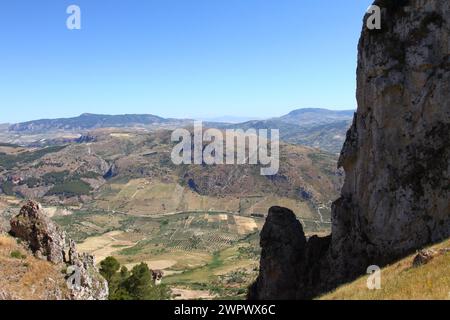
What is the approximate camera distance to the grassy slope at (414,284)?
933 inches

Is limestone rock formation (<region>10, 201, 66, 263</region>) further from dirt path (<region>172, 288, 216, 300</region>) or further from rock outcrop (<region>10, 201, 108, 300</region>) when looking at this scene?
dirt path (<region>172, 288, 216, 300</region>)

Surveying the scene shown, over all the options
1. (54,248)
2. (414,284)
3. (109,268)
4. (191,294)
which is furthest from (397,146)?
(191,294)

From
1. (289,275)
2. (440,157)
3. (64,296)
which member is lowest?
(289,275)

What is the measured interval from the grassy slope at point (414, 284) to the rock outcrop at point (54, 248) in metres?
22.7

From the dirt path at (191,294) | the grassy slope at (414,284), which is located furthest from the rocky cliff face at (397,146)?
the dirt path at (191,294)

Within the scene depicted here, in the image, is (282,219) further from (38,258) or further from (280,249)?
(38,258)

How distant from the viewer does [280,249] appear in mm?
56688

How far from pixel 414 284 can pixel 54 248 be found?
31606mm

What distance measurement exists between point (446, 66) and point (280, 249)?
27.7m

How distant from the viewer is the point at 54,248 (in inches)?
1694

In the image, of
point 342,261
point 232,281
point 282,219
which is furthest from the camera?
point 232,281

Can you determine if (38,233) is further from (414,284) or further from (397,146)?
(397,146)

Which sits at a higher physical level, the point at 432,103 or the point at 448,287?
the point at 432,103

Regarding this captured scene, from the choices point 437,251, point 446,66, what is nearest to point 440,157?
point 446,66
